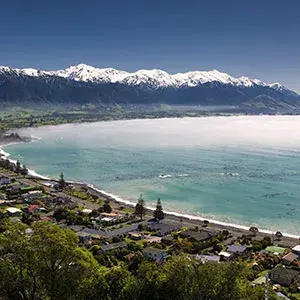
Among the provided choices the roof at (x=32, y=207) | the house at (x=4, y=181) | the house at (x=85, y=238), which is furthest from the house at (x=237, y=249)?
the house at (x=4, y=181)

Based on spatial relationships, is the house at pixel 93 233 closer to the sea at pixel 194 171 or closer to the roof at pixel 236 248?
the roof at pixel 236 248

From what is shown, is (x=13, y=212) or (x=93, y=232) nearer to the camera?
(x=93, y=232)

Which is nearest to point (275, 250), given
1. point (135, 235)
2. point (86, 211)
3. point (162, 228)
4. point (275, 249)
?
point (275, 249)

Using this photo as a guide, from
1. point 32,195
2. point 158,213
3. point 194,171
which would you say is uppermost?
point 194,171

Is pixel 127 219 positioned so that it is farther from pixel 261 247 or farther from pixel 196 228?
pixel 261 247

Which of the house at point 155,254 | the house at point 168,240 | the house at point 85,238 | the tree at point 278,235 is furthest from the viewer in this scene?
the tree at point 278,235

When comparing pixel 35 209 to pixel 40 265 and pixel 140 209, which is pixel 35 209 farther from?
pixel 40 265

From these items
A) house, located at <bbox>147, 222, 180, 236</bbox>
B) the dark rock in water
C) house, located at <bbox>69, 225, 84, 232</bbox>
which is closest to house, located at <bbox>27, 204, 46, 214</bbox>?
house, located at <bbox>69, 225, 84, 232</bbox>

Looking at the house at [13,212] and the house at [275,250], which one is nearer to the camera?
the house at [275,250]
